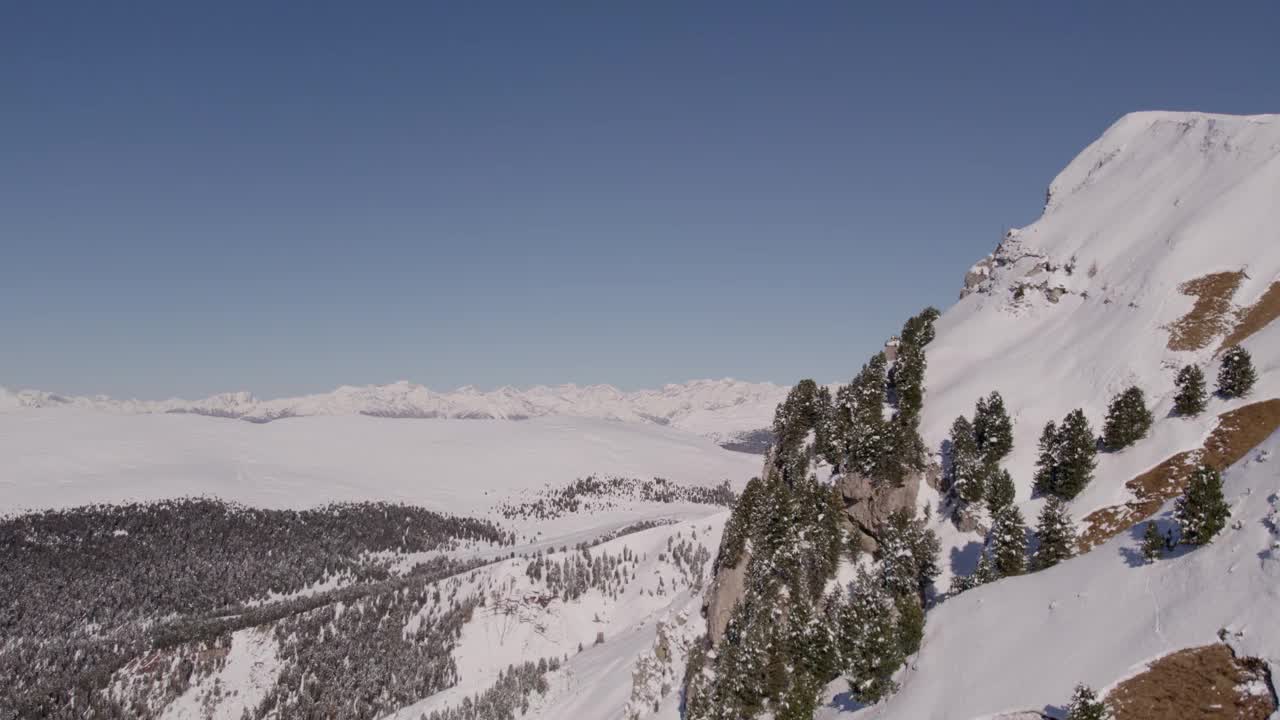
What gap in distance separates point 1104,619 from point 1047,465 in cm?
3234

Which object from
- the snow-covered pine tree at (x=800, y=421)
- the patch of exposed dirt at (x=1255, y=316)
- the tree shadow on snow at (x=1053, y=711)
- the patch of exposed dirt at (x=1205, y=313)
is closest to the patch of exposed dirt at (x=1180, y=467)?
the patch of exposed dirt at (x=1255, y=316)

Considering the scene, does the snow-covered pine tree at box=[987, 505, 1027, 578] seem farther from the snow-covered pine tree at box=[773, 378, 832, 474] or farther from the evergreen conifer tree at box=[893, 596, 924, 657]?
the snow-covered pine tree at box=[773, 378, 832, 474]

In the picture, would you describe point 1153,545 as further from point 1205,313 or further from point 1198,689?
point 1205,313

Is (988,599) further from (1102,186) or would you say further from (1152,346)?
(1102,186)

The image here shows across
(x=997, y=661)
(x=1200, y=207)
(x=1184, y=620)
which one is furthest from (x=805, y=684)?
(x=1200, y=207)

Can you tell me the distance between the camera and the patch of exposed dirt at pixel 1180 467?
66875mm

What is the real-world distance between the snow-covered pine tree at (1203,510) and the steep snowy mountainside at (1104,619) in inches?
32.2

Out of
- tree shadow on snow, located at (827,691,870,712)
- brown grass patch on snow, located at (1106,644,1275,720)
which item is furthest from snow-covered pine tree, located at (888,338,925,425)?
brown grass patch on snow, located at (1106,644,1275,720)

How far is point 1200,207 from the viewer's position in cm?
10794

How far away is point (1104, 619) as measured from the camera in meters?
48.1

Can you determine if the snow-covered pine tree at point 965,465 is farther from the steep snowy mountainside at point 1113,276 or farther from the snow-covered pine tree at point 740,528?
the snow-covered pine tree at point 740,528

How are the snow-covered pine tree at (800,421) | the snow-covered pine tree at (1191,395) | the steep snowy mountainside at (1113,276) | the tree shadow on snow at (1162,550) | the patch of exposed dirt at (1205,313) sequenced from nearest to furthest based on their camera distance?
the tree shadow on snow at (1162,550), the snow-covered pine tree at (1191,395), the patch of exposed dirt at (1205,313), the steep snowy mountainside at (1113,276), the snow-covered pine tree at (800,421)

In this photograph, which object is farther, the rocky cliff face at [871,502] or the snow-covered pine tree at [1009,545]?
the rocky cliff face at [871,502]

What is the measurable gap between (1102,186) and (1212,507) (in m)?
107
